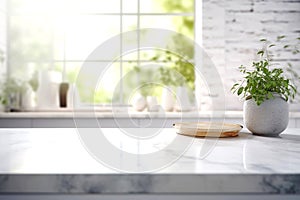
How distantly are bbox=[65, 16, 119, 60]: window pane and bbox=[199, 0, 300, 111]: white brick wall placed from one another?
1054mm

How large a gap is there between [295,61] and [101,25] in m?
2.05

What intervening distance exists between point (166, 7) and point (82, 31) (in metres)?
0.98

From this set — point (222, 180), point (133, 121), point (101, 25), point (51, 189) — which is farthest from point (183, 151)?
point (101, 25)

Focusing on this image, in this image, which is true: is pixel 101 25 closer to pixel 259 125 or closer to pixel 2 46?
pixel 2 46

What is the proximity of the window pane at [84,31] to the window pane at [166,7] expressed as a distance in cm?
35

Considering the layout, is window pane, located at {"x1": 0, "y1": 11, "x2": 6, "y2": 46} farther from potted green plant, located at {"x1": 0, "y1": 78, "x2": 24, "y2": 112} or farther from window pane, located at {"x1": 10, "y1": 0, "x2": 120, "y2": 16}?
potted green plant, located at {"x1": 0, "y1": 78, "x2": 24, "y2": 112}

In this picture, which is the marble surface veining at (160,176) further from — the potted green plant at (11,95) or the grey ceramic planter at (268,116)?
the potted green plant at (11,95)

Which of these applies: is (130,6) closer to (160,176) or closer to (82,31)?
(82,31)

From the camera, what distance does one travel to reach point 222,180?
61 centimetres

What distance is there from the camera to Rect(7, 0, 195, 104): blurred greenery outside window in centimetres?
321

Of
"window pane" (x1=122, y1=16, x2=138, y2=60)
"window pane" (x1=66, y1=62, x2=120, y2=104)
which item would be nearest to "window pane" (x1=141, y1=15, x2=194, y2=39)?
"window pane" (x1=122, y1=16, x2=138, y2=60)

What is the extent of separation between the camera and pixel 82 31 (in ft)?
10.6

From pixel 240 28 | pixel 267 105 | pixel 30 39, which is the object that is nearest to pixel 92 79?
pixel 30 39

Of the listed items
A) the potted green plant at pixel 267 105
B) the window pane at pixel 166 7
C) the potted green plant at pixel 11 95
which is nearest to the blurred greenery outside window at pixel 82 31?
the window pane at pixel 166 7
